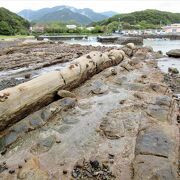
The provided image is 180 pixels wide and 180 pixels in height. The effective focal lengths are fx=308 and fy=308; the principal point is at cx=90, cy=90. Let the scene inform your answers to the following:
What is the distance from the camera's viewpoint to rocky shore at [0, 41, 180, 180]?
5969 mm

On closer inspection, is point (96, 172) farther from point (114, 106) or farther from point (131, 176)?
point (114, 106)

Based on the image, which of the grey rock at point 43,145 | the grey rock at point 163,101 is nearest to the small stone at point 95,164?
the grey rock at point 43,145

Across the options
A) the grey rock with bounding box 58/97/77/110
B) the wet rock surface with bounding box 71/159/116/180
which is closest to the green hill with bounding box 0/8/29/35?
the grey rock with bounding box 58/97/77/110

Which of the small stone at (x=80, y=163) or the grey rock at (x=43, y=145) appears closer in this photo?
the small stone at (x=80, y=163)

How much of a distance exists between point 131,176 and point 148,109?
12.8 ft

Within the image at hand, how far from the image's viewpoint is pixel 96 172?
5883mm

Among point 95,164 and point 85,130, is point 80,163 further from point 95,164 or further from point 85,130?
point 85,130

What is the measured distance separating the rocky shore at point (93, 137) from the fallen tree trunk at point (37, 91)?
4 cm

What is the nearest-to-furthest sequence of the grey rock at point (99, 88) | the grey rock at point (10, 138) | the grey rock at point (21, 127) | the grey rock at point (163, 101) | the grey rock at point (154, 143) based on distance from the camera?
the grey rock at point (154, 143) < the grey rock at point (10, 138) < the grey rock at point (21, 127) < the grey rock at point (163, 101) < the grey rock at point (99, 88)

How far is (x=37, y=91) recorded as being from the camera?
30.0 feet

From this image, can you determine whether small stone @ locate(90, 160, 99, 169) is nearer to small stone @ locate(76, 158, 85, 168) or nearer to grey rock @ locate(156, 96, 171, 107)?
small stone @ locate(76, 158, 85, 168)

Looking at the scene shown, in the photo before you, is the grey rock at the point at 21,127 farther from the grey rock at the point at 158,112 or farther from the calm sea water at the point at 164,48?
the calm sea water at the point at 164,48

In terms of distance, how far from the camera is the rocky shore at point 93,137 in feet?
19.6

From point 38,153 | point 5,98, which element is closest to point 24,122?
point 5,98
